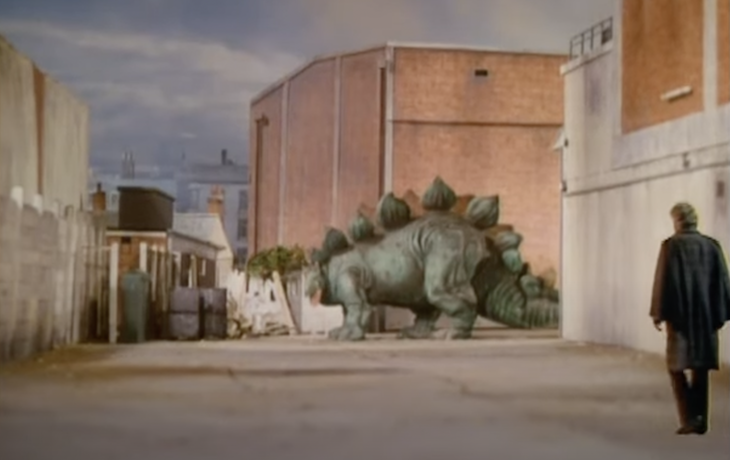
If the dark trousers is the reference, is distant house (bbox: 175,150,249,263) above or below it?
above

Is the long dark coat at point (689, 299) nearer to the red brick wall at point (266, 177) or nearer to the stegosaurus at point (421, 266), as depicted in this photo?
the stegosaurus at point (421, 266)

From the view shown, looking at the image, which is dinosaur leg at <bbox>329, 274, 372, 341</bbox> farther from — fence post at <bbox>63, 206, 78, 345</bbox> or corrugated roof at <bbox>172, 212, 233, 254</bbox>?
corrugated roof at <bbox>172, 212, 233, 254</bbox>

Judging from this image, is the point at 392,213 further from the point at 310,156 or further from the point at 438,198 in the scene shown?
the point at 310,156

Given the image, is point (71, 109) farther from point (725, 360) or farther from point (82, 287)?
point (725, 360)

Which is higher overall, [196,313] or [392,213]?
[392,213]

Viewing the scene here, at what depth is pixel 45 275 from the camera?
9773 mm

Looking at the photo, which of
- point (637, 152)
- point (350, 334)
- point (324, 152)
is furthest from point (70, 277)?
point (324, 152)

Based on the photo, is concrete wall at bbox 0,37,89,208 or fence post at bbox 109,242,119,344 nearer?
concrete wall at bbox 0,37,89,208

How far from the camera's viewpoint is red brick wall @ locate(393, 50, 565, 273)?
16188 millimetres

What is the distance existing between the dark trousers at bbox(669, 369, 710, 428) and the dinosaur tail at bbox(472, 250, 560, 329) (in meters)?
7.76

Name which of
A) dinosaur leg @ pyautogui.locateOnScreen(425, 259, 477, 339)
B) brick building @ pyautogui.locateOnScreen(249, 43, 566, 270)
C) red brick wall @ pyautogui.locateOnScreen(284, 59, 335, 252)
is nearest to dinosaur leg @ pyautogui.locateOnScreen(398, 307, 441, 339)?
dinosaur leg @ pyautogui.locateOnScreen(425, 259, 477, 339)

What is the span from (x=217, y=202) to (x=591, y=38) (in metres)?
11.0

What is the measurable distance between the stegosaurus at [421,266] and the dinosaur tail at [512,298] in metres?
0.01

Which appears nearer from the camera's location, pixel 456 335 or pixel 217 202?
pixel 456 335
